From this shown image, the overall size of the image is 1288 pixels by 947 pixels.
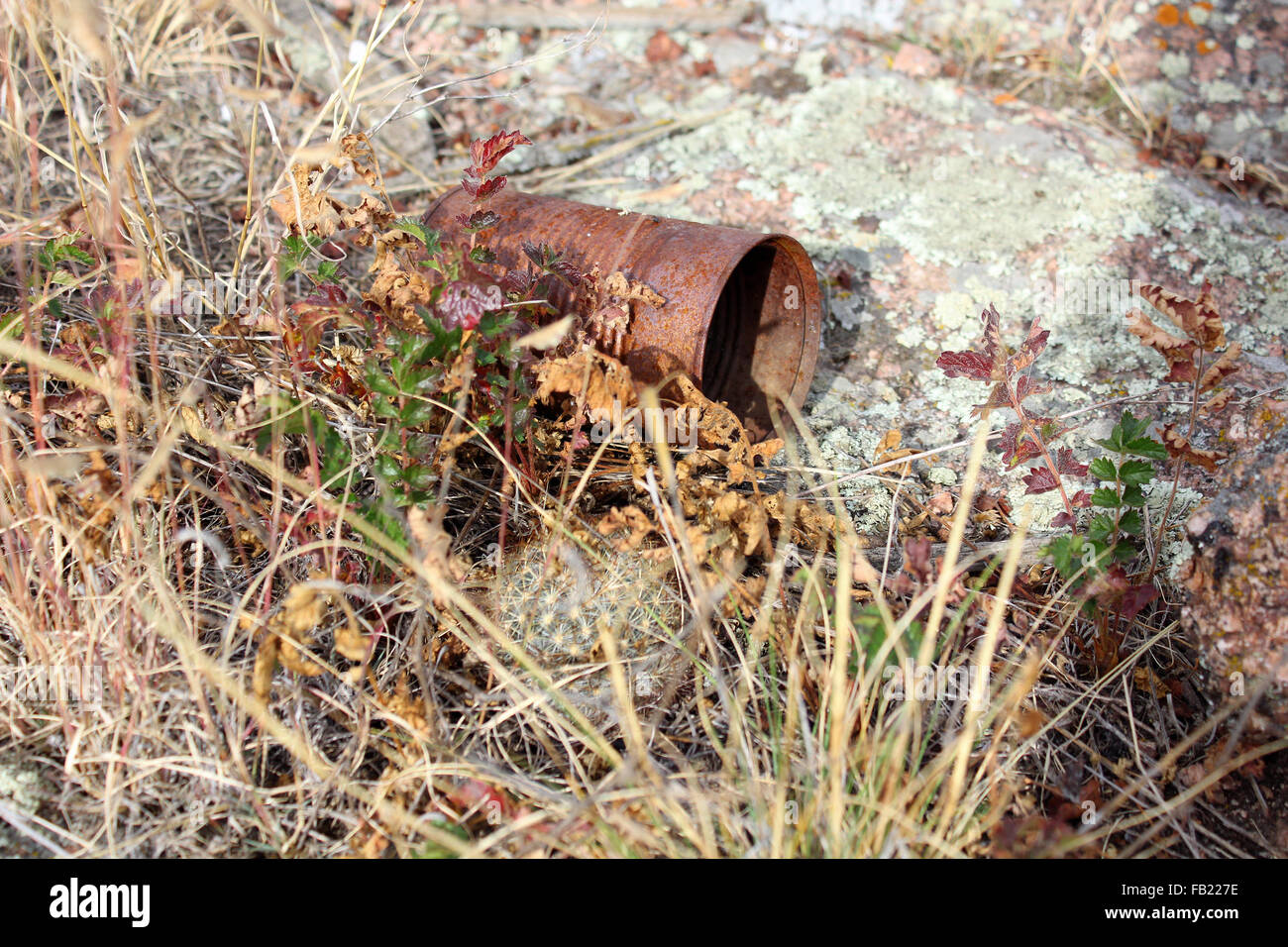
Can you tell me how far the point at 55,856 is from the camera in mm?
1651

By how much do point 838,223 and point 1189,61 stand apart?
1.91 metres

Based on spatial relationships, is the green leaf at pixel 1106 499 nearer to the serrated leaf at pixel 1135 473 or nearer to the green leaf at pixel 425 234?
the serrated leaf at pixel 1135 473

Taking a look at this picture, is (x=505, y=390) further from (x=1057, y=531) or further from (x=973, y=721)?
(x=1057, y=531)

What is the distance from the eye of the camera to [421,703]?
1.83 meters

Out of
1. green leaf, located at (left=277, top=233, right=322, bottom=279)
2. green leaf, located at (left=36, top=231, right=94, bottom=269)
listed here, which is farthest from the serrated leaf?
green leaf, located at (left=36, top=231, right=94, bottom=269)

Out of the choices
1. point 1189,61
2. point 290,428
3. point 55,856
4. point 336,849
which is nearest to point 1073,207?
point 1189,61

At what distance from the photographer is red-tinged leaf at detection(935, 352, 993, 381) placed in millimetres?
2043

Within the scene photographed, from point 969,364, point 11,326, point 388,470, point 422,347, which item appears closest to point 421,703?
point 388,470

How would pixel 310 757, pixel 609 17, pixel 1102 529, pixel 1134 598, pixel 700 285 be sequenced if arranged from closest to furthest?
pixel 310 757, pixel 1134 598, pixel 1102 529, pixel 700 285, pixel 609 17

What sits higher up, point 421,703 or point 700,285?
point 700,285

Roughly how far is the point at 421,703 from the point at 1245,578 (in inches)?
66.6

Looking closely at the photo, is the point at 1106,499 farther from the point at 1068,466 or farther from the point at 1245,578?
the point at 1245,578

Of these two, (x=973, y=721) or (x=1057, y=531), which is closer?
(x=973, y=721)

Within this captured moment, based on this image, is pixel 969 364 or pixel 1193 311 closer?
pixel 1193 311
